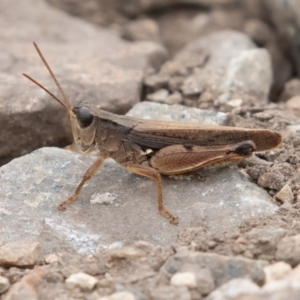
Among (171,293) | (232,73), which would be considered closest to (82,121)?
(171,293)

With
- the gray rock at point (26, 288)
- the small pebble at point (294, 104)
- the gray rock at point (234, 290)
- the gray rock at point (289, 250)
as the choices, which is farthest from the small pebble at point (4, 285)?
the small pebble at point (294, 104)

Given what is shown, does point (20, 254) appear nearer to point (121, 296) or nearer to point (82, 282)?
point (82, 282)

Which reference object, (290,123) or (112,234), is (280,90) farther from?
(112,234)

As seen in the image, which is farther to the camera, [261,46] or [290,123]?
[261,46]

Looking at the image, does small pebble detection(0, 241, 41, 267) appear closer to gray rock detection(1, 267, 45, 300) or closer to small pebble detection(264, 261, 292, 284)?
gray rock detection(1, 267, 45, 300)

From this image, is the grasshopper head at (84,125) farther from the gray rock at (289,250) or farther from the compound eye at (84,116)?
the gray rock at (289,250)

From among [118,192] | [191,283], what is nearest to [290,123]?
[118,192]
